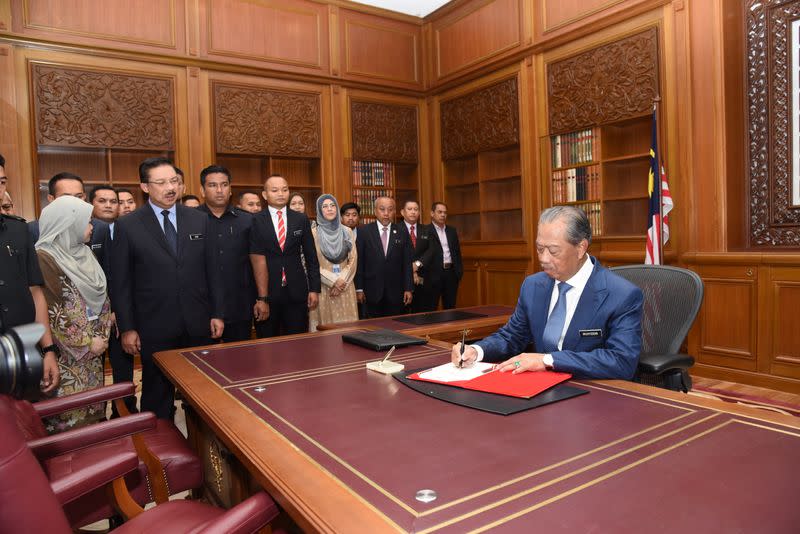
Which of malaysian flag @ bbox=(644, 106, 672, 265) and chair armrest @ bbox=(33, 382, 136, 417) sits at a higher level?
malaysian flag @ bbox=(644, 106, 672, 265)

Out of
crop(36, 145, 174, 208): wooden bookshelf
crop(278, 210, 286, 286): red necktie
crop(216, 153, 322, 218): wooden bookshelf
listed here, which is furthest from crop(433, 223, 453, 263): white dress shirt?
crop(36, 145, 174, 208): wooden bookshelf

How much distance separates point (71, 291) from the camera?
269cm

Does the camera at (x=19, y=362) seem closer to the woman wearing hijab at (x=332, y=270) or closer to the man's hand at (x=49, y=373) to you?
the man's hand at (x=49, y=373)

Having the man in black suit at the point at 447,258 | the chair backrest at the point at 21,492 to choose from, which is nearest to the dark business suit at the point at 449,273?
the man in black suit at the point at 447,258

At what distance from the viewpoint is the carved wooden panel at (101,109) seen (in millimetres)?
5148

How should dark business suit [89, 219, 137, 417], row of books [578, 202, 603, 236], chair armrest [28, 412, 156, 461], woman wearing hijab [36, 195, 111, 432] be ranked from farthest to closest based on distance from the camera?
row of books [578, 202, 603, 236], dark business suit [89, 219, 137, 417], woman wearing hijab [36, 195, 111, 432], chair armrest [28, 412, 156, 461]

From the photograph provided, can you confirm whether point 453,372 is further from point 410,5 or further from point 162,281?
point 410,5

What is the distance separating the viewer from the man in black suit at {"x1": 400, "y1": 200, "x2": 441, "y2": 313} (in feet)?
18.3

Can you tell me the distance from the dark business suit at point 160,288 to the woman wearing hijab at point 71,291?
0.14 meters

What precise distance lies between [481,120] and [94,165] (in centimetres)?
407

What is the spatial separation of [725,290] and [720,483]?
12.4ft

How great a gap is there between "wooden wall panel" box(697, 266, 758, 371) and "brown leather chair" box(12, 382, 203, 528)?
3.63 m

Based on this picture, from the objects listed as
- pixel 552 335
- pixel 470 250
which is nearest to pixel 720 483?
pixel 552 335

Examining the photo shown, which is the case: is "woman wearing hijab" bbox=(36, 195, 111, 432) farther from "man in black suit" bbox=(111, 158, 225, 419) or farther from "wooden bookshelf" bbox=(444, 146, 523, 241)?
"wooden bookshelf" bbox=(444, 146, 523, 241)
